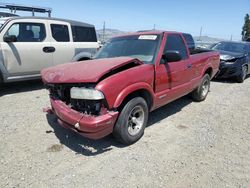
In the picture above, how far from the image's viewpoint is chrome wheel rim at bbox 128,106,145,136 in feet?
12.3

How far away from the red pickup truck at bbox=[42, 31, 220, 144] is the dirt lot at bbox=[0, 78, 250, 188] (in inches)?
15.6

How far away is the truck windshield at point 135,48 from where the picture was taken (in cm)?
424

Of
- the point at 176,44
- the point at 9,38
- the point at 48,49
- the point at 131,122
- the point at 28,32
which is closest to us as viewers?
the point at 131,122

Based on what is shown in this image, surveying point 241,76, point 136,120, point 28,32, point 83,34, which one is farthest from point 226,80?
point 28,32

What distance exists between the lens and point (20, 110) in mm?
5234

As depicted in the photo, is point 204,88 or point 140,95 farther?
point 204,88

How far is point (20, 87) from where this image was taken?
23.8 feet

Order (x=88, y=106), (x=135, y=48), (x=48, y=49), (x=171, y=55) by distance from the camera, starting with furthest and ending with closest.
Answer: (x=48, y=49) < (x=135, y=48) < (x=171, y=55) < (x=88, y=106)

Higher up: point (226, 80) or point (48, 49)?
point (48, 49)

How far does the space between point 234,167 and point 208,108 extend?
2.66 meters

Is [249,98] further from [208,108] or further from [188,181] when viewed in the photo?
[188,181]

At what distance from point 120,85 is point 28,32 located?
14.5 ft

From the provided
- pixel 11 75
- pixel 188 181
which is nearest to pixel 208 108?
pixel 188 181

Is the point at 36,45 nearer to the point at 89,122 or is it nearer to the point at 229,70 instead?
the point at 89,122
